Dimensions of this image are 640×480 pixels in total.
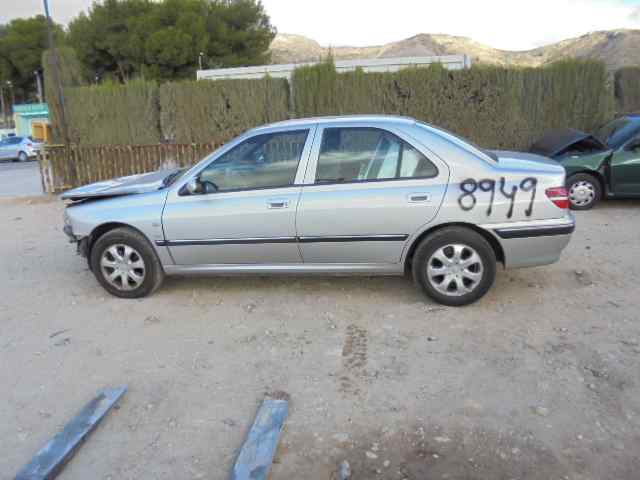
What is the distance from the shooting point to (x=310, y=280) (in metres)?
5.61

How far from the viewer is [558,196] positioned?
4.55m

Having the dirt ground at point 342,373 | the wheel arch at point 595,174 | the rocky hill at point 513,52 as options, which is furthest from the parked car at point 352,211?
the rocky hill at point 513,52

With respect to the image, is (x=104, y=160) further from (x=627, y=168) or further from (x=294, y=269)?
(x=627, y=168)

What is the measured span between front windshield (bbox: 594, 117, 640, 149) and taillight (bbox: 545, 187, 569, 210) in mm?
4847

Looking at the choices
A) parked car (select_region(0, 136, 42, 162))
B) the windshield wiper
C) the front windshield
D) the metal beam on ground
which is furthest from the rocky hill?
the metal beam on ground

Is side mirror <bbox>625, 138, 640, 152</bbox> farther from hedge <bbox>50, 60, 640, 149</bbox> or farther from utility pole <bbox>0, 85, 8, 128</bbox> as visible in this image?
utility pole <bbox>0, 85, 8, 128</bbox>

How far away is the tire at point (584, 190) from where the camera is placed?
8625 mm

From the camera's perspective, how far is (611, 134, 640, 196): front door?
833cm

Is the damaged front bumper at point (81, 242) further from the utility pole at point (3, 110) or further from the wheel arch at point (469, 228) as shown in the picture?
the utility pole at point (3, 110)

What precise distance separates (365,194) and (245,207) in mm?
1086

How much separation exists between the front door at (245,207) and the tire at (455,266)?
1.15 metres

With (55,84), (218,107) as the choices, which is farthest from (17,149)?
(218,107)

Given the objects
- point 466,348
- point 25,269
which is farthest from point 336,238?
point 25,269

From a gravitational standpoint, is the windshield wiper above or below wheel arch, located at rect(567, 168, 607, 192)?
above
